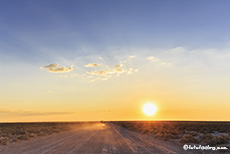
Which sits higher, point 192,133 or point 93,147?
point 192,133

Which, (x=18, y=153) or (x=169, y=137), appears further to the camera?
(x=169, y=137)

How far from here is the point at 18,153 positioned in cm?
1515

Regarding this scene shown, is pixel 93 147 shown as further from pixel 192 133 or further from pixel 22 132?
pixel 22 132

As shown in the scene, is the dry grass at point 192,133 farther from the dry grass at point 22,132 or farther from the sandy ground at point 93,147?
the dry grass at point 22,132

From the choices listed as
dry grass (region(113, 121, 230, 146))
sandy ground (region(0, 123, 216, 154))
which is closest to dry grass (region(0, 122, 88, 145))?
sandy ground (region(0, 123, 216, 154))

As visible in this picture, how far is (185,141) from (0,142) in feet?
59.4

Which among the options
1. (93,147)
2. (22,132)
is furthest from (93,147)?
(22,132)

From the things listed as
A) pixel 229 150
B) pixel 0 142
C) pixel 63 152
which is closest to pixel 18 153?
pixel 63 152

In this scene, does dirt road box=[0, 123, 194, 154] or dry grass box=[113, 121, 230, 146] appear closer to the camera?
dirt road box=[0, 123, 194, 154]

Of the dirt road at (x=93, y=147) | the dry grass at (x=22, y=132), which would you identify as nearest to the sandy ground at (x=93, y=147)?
the dirt road at (x=93, y=147)

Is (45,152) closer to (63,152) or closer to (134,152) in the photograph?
(63,152)

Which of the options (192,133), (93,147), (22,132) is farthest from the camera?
(22,132)

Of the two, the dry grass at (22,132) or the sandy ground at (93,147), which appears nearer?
the sandy ground at (93,147)

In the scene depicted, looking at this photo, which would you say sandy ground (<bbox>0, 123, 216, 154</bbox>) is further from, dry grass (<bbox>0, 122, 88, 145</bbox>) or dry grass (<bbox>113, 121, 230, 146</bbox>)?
dry grass (<bbox>113, 121, 230, 146</bbox>)
